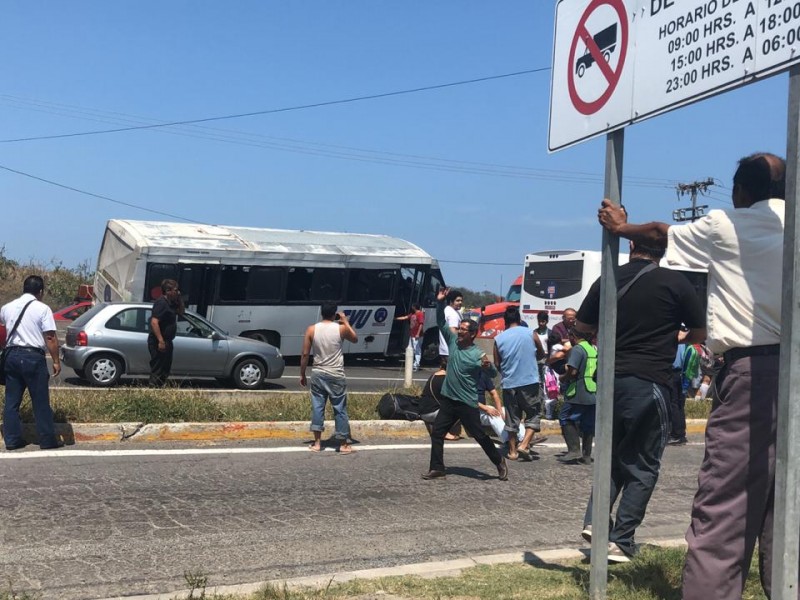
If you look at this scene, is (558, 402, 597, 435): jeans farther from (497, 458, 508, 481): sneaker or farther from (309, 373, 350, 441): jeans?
(309, 373, 350, 441): jeans

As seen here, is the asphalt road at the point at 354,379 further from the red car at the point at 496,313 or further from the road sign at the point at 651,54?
the road sign at the point at 651,54

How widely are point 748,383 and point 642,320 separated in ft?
5.88

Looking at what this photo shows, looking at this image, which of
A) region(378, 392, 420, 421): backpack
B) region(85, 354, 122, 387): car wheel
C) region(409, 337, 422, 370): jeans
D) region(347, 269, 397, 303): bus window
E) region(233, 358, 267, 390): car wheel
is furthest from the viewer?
region(347, 269, 397, 303): bus window

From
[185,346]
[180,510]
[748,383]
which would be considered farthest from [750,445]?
[185,346]

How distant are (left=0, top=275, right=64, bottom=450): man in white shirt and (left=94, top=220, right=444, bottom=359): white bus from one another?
37.6 feet

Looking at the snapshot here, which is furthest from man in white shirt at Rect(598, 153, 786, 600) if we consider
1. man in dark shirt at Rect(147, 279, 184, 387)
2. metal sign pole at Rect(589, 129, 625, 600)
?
man in dark shirt at Rect(147, 279, 184, 387)

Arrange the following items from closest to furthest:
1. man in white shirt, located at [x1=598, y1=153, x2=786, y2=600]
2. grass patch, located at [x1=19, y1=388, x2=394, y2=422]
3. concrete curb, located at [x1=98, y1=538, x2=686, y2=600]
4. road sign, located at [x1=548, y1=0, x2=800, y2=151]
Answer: road sign, located at [x1=548, y1=0, x2=800, y2=151], man in white shirt, located at [x1=598, y1=153, x2=786, y2=600], concrete curb, located at [x1=98, y1=538, x2=686, y2=600], grass patch, located at [x1=19, y1=388, x2=394, y2=422]

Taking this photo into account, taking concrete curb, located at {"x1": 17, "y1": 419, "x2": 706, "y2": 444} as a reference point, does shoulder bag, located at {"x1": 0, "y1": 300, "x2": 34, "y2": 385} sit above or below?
above

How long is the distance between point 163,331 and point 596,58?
30.9ft

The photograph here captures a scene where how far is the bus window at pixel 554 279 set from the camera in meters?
24.1

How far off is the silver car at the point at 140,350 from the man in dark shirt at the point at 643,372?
11.4 metres

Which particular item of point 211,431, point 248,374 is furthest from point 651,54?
point 248,374

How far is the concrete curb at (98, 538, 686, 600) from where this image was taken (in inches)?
183

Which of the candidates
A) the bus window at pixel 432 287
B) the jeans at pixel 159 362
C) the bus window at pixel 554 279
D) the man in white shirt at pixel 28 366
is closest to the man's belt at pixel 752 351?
the man in white shirt at pixel 28 366
